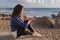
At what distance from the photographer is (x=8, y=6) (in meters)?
63.8

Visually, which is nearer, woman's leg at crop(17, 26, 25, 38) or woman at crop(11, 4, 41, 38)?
woman at crop(11, 4, 41, 38)

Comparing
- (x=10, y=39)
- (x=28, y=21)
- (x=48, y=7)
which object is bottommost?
(x=48, y=7)

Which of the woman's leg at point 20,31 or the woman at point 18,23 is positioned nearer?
the woman at point 18,23

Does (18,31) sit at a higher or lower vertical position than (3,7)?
higher

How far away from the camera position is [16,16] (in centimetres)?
716

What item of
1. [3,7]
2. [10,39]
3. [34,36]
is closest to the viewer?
[34,36]

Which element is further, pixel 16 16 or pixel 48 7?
pixel 48 7

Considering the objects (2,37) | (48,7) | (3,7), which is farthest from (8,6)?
(2,37)

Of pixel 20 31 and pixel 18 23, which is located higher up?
pixel 18 23

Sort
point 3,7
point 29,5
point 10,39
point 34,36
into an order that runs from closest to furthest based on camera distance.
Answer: point 34,36, point 10,39, point 3,7, point 29,5

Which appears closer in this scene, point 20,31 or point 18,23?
point 18,23

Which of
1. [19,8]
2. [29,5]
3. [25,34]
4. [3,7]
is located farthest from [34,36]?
[29,5]

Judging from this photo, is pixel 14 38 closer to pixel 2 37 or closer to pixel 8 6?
pixel 2 37

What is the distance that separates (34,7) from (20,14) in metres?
60.6
